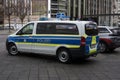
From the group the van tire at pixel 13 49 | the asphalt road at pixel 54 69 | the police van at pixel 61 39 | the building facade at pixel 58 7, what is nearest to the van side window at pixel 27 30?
the police van at pixel 61 39

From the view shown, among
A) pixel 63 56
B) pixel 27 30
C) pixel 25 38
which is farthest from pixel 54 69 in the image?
pixel 27 30

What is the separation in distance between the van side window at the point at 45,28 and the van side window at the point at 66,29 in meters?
0.24

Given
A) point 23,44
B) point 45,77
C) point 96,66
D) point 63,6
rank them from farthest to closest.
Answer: point 63,6, point 23,44, point 96,66, point 45,77

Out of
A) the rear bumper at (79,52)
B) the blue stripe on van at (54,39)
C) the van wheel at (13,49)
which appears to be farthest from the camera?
the van wheel at (13,49)

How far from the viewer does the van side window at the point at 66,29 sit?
11.1 metres

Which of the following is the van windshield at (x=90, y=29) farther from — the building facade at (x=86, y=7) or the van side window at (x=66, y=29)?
the building facade at (x=86, y=7)

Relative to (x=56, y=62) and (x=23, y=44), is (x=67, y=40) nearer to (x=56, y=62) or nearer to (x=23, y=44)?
(x=56, y=62)

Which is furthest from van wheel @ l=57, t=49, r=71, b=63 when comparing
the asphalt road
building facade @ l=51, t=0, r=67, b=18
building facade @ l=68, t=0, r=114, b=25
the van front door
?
building facade @ l=51, t=0, r=67, b=18

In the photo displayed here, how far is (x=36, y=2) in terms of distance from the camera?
104000mm

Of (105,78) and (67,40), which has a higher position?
(67,40)

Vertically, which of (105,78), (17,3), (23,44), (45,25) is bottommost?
(105,78)

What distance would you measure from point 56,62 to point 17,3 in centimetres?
7852

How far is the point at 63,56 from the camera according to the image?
11.5 m

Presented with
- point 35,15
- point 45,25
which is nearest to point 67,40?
point 45,25
